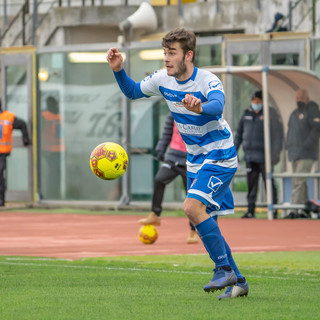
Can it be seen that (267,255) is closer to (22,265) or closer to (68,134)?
(22,265)

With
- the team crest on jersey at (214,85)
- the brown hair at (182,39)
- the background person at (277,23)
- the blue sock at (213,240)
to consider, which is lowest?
the blue sock at (213,240)

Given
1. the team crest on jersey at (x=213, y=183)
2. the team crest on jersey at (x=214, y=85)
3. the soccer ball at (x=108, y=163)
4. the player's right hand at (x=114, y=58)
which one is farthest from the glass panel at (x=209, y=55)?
the team crest on jersey at (x=213, y=183)

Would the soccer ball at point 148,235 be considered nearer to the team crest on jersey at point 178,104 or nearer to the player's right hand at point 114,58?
the player's right hand at point 114,58

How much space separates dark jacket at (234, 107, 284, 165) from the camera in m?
20.2

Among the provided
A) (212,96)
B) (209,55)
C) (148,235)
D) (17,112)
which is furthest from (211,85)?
(17,112)

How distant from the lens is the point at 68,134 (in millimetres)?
24531

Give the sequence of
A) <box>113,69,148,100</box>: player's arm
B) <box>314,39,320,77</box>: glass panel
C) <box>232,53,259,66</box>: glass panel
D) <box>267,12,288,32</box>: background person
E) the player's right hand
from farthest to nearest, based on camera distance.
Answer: <box>267,12,288,32</box>: background person < <box>232,53,259,66</box>: glass panel < <box>314,39,320,77</box>: glass panel < <box>113,69,148,100</box>: player's arm < the player's right hand

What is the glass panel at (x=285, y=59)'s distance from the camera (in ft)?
70.7

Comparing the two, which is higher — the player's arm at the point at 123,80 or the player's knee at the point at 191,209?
the player's arm at the point at 123,80

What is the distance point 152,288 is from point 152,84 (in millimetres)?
1807

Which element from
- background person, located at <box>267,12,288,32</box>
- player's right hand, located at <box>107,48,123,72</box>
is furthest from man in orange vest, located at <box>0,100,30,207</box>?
player's right hand, located at <box>107,48,123,72</box>

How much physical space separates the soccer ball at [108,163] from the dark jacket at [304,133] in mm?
10396

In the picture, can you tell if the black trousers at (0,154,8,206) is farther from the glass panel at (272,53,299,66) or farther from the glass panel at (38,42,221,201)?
the glass panel at (272,53,299,66)

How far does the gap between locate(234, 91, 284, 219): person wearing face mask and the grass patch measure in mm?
7070
